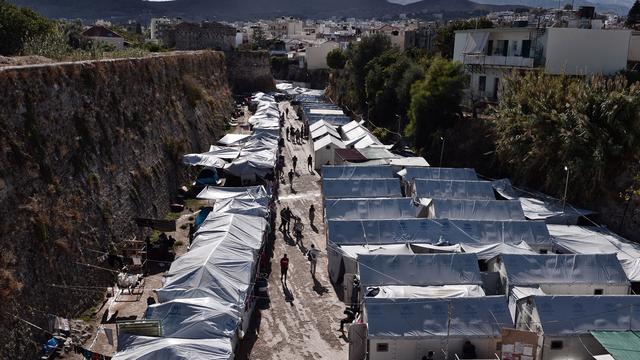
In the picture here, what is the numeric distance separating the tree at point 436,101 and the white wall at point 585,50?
5.17 m

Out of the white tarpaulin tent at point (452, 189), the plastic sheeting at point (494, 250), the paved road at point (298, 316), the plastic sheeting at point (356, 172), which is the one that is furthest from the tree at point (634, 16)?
the paved road at point (298, 316)

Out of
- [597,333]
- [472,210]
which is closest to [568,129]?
[472,210]

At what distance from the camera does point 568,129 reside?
895 inches

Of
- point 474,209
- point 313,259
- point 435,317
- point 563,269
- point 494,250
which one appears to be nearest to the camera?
point 435,317

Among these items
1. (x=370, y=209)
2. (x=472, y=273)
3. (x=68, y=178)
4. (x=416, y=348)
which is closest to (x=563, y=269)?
(x=472, y=273)

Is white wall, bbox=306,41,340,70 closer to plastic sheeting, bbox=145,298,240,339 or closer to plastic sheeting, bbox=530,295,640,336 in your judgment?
plastic sheeting, bbox=530,295,640,336

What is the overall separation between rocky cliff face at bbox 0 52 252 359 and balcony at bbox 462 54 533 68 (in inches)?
807

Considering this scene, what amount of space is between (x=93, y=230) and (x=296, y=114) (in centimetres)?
4149

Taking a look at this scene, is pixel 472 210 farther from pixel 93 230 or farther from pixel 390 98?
pixel 390 98

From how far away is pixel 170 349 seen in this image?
10.9m

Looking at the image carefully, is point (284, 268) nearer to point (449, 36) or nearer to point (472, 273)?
point (472, 273)

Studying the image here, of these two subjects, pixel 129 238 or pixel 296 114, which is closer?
pixel 129 238

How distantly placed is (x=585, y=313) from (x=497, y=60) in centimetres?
2385

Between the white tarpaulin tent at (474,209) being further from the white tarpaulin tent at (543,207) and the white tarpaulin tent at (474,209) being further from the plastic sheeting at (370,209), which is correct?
the plastic sheeting at (370,209)
